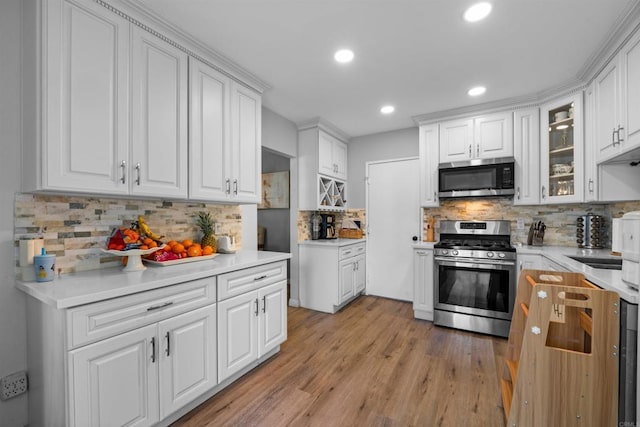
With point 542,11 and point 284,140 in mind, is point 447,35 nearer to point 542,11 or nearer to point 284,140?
point 542,11

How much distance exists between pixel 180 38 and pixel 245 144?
922 millimetres

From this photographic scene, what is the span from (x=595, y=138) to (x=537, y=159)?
21.0 inches

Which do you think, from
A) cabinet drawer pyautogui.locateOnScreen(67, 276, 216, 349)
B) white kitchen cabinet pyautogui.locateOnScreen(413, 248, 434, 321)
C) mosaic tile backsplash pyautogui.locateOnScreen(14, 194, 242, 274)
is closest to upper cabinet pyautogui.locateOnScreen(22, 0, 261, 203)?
mosaic tile backsplash pyautogui.locateOnScreen(14, 194, 242, 274)

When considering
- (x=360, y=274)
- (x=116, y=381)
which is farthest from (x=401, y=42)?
(x=360, y=274)

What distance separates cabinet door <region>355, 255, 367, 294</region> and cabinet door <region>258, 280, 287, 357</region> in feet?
6.12

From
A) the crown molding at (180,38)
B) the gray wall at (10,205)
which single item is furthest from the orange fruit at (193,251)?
the crown molding at (180,38)

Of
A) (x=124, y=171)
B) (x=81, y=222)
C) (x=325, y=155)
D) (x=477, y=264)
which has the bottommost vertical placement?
(x=477, y=264)

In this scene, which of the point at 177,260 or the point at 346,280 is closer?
the point at 177,260

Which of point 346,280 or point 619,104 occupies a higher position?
point 619,104

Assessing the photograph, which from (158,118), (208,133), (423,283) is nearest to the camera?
(158,118)

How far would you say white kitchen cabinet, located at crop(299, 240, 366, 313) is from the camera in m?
3.68

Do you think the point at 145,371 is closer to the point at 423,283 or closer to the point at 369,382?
the point at 369,382

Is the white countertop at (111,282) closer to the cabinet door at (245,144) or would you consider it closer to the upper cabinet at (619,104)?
the cabinet door at (245,144)

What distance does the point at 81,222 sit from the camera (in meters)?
1.81
